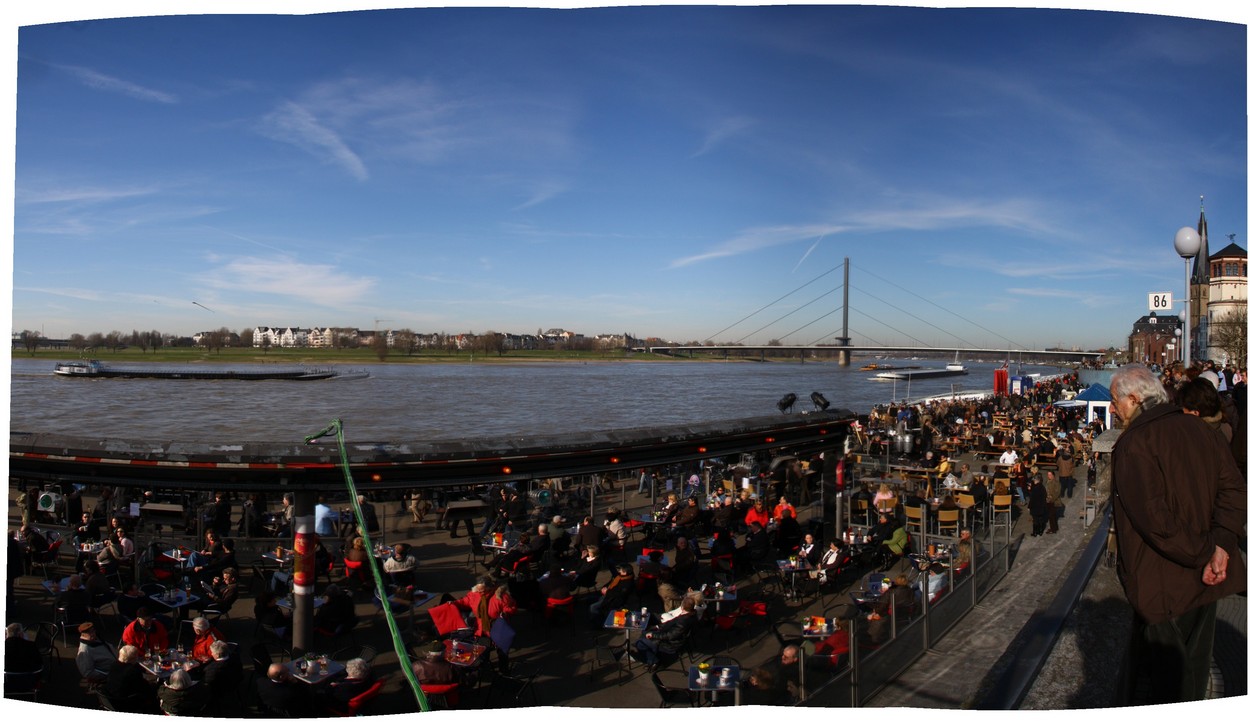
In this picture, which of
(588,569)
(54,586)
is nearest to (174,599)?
(54,586)

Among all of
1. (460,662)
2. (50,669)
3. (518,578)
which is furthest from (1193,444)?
(50,669)

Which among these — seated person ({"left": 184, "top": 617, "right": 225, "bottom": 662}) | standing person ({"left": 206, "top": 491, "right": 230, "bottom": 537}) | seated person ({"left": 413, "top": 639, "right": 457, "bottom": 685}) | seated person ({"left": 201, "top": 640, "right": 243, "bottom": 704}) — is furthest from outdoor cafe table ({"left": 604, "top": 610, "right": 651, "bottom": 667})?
standing person ({"left": 206, "top": 491, "right": 230, "bottom": 537})

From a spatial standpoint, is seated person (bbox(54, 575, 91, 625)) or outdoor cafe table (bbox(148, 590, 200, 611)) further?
outdoor cafe table (bbox(148, 590, 200, 611))

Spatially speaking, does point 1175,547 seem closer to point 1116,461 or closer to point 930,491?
point 1116,461

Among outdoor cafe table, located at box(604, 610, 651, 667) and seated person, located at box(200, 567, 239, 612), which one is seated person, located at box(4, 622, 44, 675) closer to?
seated person, located at box(200, 567, 239, 612)

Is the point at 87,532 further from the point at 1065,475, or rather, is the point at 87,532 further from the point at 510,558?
the point at 1065,475

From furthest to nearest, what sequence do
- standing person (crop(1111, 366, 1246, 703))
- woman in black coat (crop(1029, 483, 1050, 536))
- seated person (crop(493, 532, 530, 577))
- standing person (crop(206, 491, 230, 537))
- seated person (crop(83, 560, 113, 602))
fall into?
woman in black coat (crop(1029, 483, 1050, 536)), standing person (crop(206, 491, 230, 537)), seated person (crop(493, 532, 530, 577)), seated person (crop(83, 560, 113, 602)), standing person (crop(1111, 366, 1246, 703))
